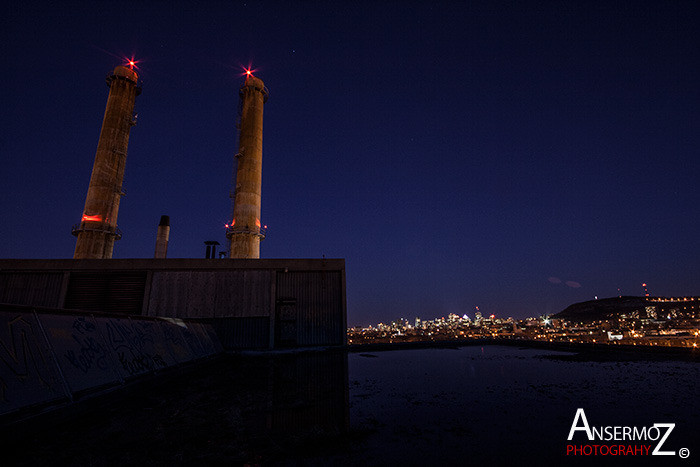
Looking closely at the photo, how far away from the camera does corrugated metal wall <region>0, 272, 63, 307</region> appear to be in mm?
17953

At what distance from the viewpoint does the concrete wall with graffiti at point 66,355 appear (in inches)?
181

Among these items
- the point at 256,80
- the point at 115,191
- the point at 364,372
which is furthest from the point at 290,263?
the point at 256,80

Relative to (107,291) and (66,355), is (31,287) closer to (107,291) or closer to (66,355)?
(107,291)

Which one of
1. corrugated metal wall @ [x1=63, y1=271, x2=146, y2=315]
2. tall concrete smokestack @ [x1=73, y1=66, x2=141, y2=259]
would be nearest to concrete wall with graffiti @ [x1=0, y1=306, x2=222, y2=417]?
corrugated metal wall @ [x1=63, y1=271, x2=146, y2=315]

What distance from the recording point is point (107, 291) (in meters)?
18.0

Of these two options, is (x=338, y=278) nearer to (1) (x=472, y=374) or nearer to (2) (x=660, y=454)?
(1) (x=472, y=374)

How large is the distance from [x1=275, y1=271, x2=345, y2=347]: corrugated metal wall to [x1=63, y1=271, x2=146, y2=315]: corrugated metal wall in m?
8.76

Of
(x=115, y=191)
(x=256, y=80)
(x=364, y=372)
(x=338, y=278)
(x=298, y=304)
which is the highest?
(x=256, y=80)

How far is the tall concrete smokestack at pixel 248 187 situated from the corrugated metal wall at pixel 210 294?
463 inches

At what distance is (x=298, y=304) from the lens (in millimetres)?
18672

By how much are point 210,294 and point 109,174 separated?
24.1 m

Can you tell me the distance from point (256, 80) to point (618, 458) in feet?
144

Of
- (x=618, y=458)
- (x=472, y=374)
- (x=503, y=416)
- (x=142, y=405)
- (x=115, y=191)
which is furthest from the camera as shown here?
(x=115, y=191)

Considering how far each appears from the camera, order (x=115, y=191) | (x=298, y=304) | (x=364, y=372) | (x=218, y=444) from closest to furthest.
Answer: (x=218, y=444), (x=364, y=372), (x=298, y=304), (x=115, y=191)
